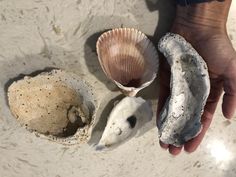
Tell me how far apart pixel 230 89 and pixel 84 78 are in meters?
0.34

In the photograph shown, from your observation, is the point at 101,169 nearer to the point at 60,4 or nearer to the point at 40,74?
the point at 40,74

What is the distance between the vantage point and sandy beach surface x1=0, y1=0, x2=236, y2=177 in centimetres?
90

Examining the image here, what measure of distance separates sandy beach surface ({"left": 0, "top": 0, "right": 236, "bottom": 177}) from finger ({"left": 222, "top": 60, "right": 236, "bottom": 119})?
0.49 ft

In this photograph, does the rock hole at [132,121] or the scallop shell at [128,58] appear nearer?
the scallop shell at [128,58]

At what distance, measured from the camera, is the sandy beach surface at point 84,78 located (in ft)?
2.95

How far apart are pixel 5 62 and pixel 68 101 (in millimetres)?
171

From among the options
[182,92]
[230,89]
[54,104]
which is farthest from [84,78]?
[230,89]

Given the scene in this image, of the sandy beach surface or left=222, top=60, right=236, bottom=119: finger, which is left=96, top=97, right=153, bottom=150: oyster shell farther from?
left=222, top=60, right=236, bottom=119: finger

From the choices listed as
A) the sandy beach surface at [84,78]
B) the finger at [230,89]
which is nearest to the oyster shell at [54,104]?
the sandy beach surface at [84,78]

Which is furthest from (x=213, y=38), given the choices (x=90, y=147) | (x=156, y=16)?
(x=90, y=147)

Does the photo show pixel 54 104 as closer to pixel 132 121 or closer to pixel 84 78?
pixel 84 78

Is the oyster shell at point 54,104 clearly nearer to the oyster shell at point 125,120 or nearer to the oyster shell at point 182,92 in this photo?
the oyster shell at point 125,120

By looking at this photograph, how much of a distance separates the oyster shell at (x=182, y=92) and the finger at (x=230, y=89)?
52 millimetres

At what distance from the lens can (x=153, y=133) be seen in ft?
3.47
